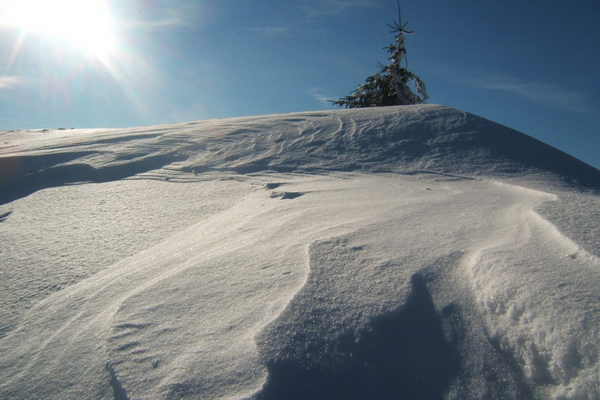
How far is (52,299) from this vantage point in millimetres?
1233

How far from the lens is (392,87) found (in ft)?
41.1

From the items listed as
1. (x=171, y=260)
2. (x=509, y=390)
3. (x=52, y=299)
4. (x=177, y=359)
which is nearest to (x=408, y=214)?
(x=509, y=390)

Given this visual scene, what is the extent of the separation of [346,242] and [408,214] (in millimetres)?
452

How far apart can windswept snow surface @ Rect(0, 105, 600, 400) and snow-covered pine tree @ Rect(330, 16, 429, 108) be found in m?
10.8

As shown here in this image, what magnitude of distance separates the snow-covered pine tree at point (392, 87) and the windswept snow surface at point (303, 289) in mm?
10751

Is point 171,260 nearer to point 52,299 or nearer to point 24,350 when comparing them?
point 52,299

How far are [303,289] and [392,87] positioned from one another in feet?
41.3

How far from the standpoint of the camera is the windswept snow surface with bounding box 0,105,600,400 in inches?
33.5

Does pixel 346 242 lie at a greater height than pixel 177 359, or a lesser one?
greater

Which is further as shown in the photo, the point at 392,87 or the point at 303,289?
the point at 392,87

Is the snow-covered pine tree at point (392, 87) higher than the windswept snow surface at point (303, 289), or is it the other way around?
the snow-covered pine tree at point (392, 87)

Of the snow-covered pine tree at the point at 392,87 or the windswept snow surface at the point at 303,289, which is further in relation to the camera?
the snow-covered pine tree at the point at 392,87

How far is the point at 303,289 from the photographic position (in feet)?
3.58

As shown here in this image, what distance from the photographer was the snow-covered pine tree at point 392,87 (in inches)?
488
